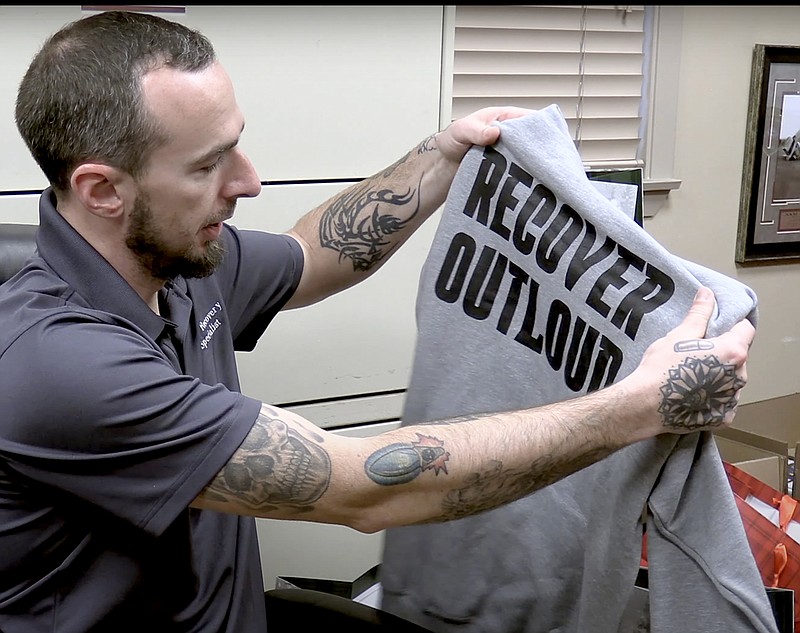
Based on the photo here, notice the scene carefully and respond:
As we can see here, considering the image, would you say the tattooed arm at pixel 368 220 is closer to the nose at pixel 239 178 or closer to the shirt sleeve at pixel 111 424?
the nose at pixel 239 178

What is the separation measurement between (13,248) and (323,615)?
0.64 meters

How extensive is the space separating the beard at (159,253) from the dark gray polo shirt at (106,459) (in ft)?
0.14

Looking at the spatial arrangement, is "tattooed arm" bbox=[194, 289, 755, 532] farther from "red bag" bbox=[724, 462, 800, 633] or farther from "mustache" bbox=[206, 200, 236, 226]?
"red bag" bbox=[724, 462, 800, 633]

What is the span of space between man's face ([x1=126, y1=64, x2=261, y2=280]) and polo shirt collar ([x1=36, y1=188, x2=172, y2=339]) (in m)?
0.04

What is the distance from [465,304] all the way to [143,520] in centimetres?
49

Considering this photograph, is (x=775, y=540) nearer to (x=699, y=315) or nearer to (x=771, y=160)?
(x=699, y=315)

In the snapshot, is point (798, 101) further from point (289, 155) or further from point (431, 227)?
point (289, 155)

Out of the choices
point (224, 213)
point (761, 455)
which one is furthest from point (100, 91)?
point (761, 455)

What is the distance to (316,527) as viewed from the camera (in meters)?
1.82

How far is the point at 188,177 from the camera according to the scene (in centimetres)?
115

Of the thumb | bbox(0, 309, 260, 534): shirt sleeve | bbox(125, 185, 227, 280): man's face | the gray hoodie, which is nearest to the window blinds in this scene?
the gray hoodie

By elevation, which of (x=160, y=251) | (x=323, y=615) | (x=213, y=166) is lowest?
(x=323, y=615)

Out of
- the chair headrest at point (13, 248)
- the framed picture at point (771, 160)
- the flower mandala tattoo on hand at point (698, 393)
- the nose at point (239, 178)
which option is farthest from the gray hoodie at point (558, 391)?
the framed picture at point (771, 160)

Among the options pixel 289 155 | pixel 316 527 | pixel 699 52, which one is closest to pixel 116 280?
pixel 289 155
